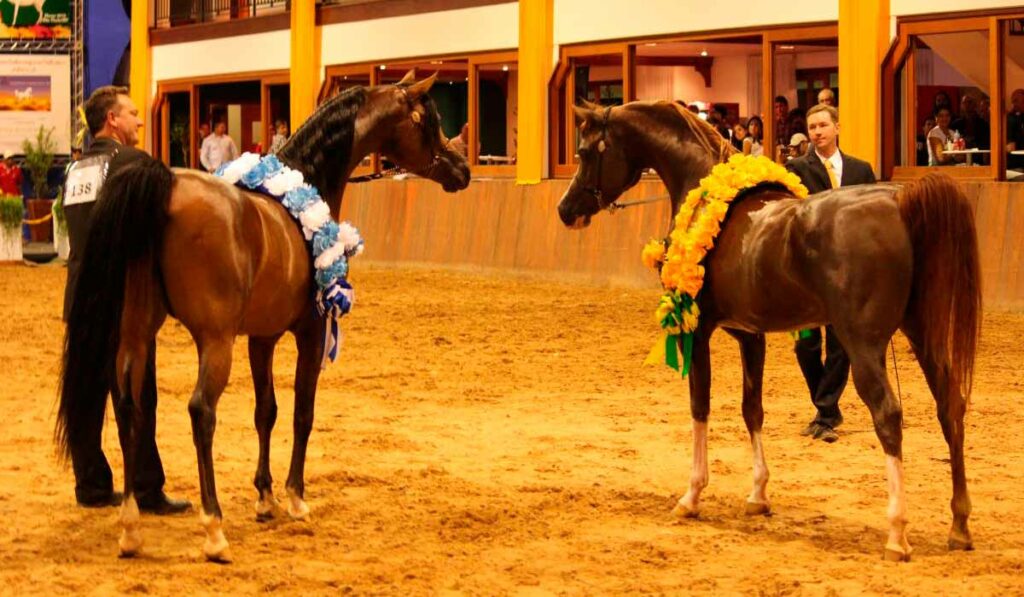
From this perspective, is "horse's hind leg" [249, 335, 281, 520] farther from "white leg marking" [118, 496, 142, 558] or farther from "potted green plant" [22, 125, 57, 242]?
"potted green plant" [22, 125, 57, 242]

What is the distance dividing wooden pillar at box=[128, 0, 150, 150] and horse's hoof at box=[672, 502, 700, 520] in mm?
25790

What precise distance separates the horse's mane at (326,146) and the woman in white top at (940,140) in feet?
33.9

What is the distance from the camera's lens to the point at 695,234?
22.6 feet

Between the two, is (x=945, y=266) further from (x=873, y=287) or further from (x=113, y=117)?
(x=113, y=117)

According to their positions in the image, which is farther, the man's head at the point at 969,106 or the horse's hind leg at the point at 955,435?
the man's head at the point at 969,106

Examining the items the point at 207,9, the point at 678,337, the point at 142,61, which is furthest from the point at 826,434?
the point at 142,61

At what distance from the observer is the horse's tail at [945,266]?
235 inches

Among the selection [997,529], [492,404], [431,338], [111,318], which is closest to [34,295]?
[431,338]

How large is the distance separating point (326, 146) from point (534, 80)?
13.8 m

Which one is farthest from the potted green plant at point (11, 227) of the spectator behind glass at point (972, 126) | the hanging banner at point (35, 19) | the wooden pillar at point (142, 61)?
the spectator behind glass at point (972, 126)

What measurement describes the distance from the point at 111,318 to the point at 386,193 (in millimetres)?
16195

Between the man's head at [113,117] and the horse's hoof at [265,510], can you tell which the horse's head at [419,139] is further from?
the horse's hoof at [265,510]

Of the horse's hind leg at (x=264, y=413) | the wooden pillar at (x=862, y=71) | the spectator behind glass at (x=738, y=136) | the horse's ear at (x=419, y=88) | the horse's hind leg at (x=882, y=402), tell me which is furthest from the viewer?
the spectator behind glass at (x=738, y=136)

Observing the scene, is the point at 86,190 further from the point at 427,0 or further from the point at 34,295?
the point at 427,0
